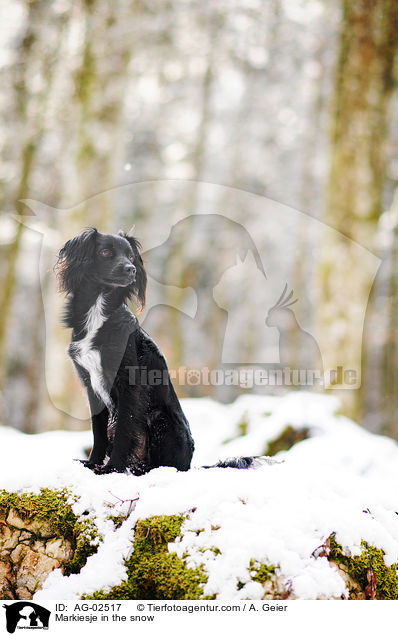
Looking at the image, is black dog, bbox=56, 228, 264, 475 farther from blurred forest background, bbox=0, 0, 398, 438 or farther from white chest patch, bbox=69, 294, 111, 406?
blurred forest background, bbox=0, 0, 398, 438

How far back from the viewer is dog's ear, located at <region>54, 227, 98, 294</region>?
308 cm

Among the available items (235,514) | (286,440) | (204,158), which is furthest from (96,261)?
(204,158)

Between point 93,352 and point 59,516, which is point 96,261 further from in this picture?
point 59,516

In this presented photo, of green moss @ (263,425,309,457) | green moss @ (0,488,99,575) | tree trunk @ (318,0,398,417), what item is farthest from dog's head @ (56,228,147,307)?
tree trunk @ (318,0,398,417)

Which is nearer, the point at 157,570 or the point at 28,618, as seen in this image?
the point at 157,570

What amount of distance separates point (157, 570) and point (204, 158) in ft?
33.3

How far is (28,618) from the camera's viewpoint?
2.57 metres

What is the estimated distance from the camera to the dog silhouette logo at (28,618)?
256cm

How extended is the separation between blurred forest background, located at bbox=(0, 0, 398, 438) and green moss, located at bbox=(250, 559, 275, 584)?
2.05 m

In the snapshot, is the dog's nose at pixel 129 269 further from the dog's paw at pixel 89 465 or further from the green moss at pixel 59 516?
the green moss at pixel 59 516

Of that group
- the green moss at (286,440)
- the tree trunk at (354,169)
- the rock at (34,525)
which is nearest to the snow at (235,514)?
the rock at (34,525)

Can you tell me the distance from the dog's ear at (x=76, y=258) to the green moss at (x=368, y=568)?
1997mm

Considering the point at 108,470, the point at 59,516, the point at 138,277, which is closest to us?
the point at 59,516

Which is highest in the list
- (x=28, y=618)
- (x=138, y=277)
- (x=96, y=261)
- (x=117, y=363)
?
(x=96, y=261)
